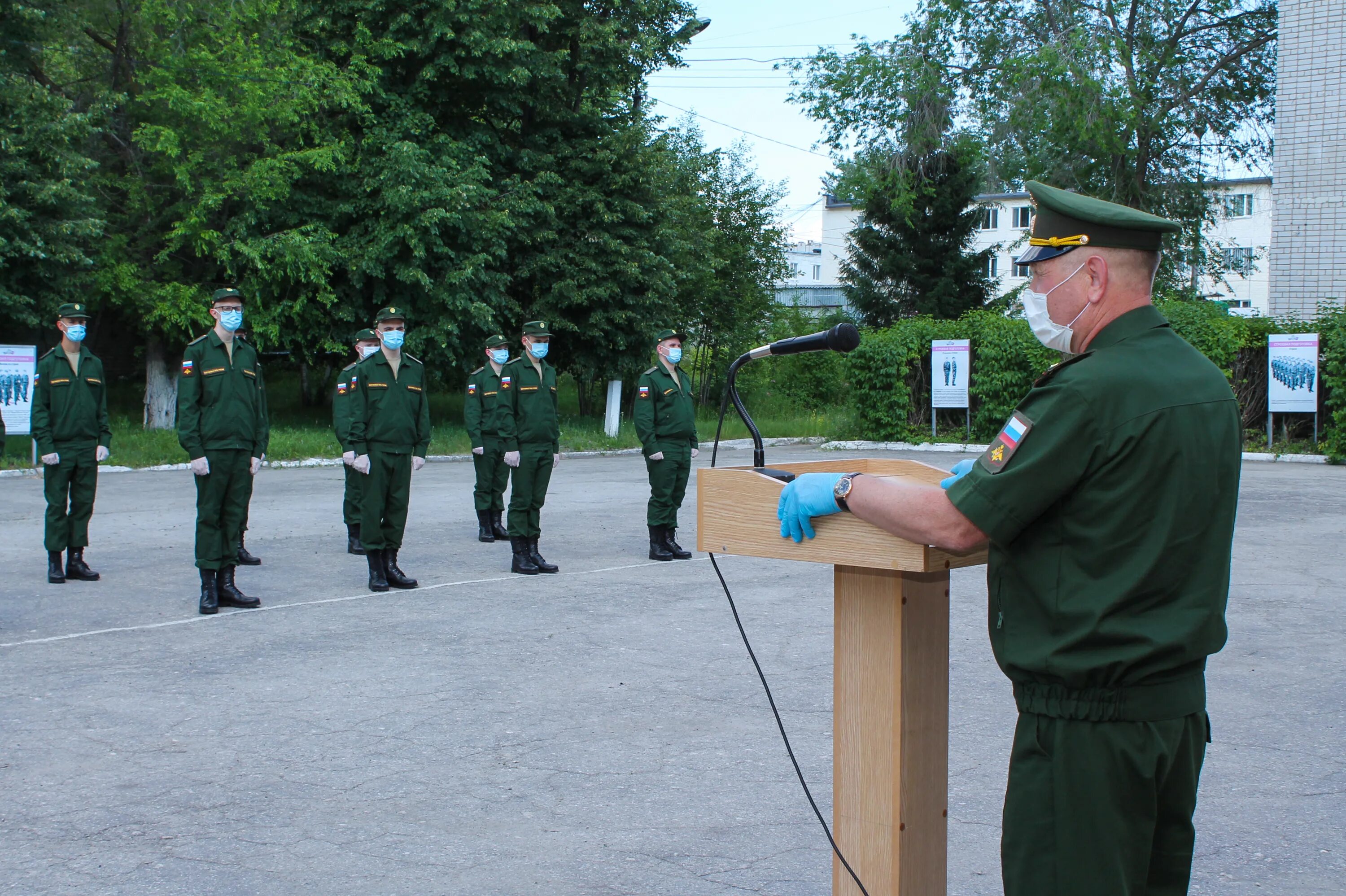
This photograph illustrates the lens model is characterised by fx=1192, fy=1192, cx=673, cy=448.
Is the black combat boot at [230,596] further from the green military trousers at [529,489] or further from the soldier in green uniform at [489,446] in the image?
the soldier in green uniform at [489,446]

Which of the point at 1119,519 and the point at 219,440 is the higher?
the point at 1119,519

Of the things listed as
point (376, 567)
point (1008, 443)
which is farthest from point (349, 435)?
point (1008, 443)

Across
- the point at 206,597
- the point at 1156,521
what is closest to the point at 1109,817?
the point at 1156,521

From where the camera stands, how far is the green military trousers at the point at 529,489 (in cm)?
1012

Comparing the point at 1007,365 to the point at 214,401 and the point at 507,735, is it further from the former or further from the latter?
the point at 507,735

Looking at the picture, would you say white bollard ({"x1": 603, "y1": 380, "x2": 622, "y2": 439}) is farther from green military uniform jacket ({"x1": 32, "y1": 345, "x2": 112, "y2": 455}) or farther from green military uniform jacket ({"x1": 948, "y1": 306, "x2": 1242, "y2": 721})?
green military uniform jacket ({"x1": 948, "y1": 306, "x2": 1242, "y2": 721})

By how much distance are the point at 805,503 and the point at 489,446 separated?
10.5 m

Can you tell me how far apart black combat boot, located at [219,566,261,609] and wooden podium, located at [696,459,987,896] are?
6.57 meters

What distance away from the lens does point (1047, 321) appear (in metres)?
2.40

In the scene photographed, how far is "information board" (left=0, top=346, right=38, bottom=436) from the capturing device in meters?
19.2

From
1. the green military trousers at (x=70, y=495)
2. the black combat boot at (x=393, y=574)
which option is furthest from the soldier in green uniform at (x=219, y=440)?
the green military trousers at (x=70, y=495)

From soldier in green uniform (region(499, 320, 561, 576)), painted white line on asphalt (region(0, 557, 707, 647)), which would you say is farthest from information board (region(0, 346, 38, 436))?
painted white line on asphalt (region(0, 557, 707, 647))

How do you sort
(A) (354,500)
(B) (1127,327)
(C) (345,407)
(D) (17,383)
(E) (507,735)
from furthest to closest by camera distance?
(D) (17,383) < (A) (354,500) < (C) (345,407) < (E) (507,735) < (B) (1127,327)

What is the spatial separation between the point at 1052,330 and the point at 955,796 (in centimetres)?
281
